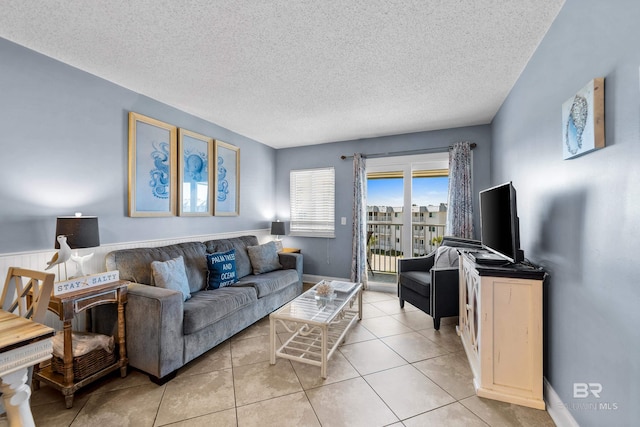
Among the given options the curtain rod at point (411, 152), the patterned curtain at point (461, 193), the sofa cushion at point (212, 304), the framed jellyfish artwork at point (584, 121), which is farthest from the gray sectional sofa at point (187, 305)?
the framed jellyfish artwork at point (584, 121)

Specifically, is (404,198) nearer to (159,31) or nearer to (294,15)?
(294,15)

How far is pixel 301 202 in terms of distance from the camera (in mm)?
4973

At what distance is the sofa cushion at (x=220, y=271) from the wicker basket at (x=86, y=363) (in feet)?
3.53

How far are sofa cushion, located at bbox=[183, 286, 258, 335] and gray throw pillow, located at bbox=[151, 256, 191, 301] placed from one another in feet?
0.52

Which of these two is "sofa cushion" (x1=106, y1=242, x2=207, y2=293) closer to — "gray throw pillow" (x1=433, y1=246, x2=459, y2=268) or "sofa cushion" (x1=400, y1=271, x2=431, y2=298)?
"sofa cushion" (x1=400, y1=271, x2=431, y2=298)

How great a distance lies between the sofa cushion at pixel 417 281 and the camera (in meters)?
2.98

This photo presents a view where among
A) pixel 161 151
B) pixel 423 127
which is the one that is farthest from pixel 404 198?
pixel 161 151

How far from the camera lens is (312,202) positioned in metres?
4.88

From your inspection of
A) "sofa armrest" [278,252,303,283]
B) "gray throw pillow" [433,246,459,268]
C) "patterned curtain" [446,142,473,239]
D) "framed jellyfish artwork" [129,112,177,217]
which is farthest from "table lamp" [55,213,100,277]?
"patterned curtain" [446,142,473,239]

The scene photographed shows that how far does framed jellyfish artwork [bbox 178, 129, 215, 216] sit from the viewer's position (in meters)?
3.21

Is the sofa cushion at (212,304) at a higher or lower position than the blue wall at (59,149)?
lower

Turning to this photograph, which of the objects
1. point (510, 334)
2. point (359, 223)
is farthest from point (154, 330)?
point (359, 223)

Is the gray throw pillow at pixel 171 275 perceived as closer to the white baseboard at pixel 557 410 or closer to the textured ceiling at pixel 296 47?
the textured ceiling at pixel 296 47

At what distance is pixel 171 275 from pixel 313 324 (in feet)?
4.53
